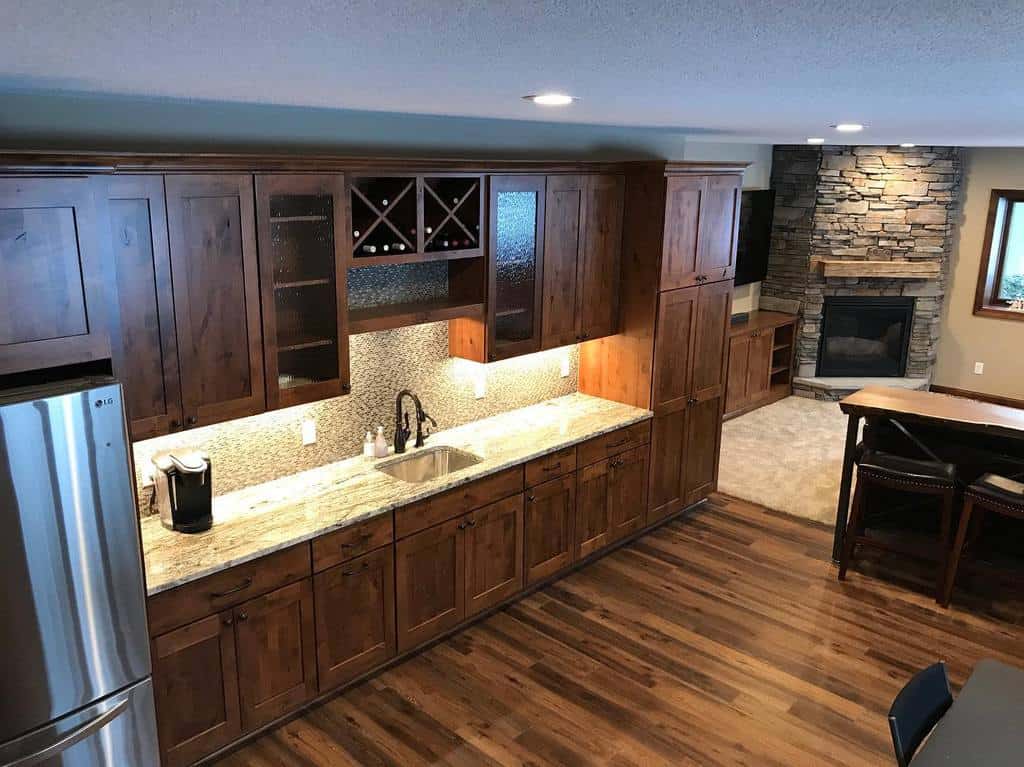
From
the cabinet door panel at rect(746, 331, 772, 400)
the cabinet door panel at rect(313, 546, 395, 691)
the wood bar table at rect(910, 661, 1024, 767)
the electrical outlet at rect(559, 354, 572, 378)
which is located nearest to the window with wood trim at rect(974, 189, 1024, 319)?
the cabinet door panel at rect(746, 331, 772, 400)

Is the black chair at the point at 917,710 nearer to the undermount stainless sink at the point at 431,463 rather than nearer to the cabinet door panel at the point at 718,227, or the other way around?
the undermount stainless sink at the point at 431,463

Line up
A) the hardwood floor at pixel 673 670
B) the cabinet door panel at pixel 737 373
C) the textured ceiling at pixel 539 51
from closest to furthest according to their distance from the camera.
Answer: the textured ceiling at pixel 539 51 → the hardwood floor at pixel 673 670 → the cabinet door panel at pixel 737 373

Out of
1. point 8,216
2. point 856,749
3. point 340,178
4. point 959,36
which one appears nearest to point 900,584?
point 856,749

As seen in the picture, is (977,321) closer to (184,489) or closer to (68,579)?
(184,489)

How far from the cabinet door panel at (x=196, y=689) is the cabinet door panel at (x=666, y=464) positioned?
280 cm

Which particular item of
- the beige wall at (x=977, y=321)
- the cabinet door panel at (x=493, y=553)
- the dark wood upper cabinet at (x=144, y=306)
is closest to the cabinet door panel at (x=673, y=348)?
the cabinet door panel at (x=493, y=553)

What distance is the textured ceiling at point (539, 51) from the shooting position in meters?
1.16

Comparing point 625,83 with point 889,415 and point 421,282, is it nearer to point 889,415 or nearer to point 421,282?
point 421,282

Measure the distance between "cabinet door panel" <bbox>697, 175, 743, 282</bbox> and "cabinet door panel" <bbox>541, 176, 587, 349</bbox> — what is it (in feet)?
2.90

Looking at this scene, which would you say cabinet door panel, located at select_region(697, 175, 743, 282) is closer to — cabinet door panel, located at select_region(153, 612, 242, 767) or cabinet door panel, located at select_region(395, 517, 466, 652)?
cabinet door panel, located at select_region(395, 517, 466, 652)

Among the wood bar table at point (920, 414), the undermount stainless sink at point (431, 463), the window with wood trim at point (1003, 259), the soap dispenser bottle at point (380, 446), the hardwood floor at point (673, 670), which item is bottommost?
the hardwood floor at point (673, 670)

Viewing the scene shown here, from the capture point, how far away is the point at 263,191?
3.13m

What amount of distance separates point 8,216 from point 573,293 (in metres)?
2.89

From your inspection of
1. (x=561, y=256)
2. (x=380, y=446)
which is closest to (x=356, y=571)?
(x=380, y=446)
